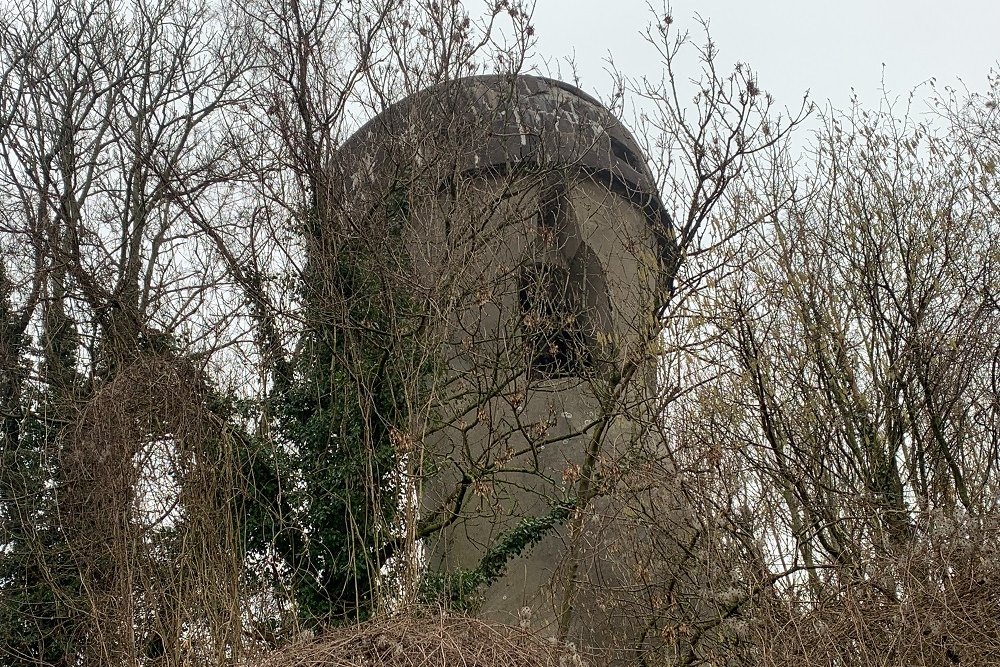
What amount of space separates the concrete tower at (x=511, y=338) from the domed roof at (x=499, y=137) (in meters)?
0.02

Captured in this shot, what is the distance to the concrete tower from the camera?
387 inches

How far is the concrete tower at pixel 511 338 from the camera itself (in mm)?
9828

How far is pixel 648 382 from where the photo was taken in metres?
9.95

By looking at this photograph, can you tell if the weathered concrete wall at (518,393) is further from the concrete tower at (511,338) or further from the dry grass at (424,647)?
the dry grass at (424,647)

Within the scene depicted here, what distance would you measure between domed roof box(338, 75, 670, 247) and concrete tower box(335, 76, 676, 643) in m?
0.02

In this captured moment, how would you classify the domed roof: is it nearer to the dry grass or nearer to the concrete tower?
the concrete tower

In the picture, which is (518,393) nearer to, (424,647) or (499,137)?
(499,137)

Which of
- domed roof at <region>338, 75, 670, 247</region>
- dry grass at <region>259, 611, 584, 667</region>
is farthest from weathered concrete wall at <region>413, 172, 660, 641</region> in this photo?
dry grass at <region>259, 611, 584, 667</region>

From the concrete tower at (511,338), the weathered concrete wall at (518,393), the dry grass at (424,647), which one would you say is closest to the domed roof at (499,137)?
the concrete tower at (511,338)

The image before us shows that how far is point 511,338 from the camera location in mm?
10906

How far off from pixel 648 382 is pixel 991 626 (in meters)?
4.19

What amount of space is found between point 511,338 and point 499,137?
207 cm

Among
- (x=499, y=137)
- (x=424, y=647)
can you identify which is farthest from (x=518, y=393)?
(x=424, y=647)

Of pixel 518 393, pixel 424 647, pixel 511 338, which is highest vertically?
pixel 511 338
